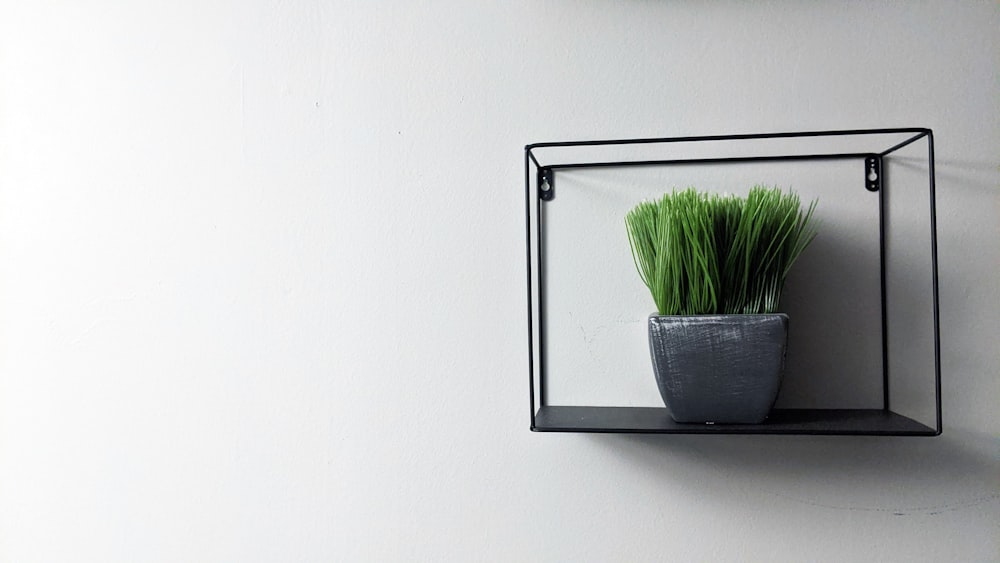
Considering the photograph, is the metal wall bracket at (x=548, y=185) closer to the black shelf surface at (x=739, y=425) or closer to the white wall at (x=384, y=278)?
the white wall at (x=384, y=278)

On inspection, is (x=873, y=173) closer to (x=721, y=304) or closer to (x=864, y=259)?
(x=864, y=259)

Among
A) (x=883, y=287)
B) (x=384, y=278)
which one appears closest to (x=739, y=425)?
(x=883, y=287)

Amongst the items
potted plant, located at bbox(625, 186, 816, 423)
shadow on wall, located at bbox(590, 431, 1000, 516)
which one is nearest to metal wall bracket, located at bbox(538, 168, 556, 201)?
potted plant, located at bbox(625, 186, 816, 423)

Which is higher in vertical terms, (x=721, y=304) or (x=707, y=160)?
(x=707, y=160)

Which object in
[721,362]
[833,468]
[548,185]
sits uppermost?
[548,185]

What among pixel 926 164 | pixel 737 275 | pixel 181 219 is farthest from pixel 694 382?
pixel 181 219

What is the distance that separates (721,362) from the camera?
550 millimetres

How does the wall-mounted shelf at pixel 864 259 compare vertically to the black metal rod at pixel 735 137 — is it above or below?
below

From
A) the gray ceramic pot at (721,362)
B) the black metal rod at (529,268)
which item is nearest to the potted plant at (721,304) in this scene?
the gray ceramic pot at (721,362)

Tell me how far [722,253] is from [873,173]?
200 millimetres

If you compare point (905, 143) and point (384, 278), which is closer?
point (905, 143)

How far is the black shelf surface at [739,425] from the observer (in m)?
0.55

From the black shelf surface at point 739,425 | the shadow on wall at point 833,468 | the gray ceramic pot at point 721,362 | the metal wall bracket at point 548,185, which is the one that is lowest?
the shadow on wall at point 833,468

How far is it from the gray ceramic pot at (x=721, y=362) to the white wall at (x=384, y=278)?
107 mm
